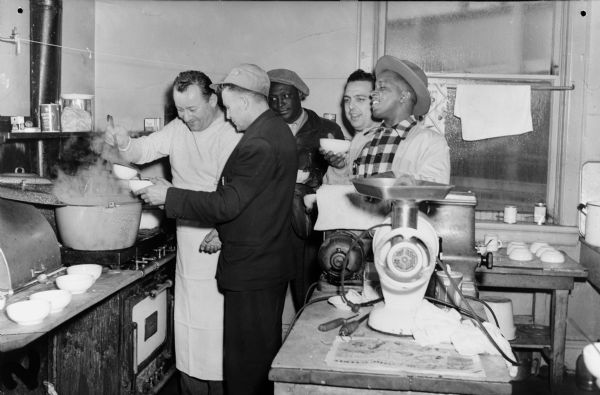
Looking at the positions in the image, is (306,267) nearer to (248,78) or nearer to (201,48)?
(248,78)

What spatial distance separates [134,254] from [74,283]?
2.37 feet

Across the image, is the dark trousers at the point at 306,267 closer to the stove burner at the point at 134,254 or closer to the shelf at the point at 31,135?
the stove burner at the point at 134,254

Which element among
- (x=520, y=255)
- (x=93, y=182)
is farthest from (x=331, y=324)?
(x=520, y=255)

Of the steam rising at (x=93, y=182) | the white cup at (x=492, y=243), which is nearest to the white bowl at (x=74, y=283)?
→ the steam rising at (x=93, y=182)

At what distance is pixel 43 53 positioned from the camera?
402 centimetres

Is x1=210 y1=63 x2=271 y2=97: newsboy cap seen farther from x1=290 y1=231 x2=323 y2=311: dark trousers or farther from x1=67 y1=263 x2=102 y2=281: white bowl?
x1=290 y1=231 x2=323 y2=311: dark trousers

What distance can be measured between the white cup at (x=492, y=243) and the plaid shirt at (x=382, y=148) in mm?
1626

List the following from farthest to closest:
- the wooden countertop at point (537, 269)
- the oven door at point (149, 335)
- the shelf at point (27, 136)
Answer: the wooden countertop at point (537, 269) < the oven door at point (149, 335) < the shelf at point (27, 136)

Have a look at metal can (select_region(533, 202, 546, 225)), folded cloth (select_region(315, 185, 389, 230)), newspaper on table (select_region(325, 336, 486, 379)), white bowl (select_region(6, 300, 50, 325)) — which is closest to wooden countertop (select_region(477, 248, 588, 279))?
metal can (select_region(533, 202, 546, 225))

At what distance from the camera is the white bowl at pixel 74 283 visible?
2.78 metres

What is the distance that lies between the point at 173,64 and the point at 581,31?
378 centimetres

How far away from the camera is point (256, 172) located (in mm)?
3062

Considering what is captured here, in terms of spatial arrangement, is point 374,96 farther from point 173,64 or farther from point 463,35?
point 173,64

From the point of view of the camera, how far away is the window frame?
5.01 meters
